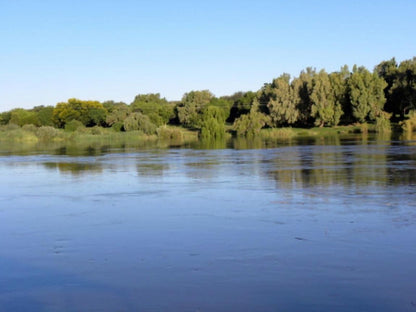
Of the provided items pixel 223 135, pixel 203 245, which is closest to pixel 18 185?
pixel 203 245

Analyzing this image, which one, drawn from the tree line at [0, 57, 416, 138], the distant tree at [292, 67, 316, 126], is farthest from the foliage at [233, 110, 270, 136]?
the distant tree at [292, 67, 316, 126]

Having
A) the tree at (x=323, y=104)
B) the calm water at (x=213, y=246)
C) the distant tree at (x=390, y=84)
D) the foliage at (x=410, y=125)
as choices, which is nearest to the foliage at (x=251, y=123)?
the tree at (x=323, y=104)

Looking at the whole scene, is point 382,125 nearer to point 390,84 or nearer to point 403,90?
point 403,90

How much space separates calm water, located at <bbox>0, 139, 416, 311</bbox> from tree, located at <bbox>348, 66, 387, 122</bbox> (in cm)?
5476

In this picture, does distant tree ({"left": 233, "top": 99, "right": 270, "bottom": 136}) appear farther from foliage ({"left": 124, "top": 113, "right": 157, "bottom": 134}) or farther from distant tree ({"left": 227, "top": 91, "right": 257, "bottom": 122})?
distant tree ({"left": 227, "top": 91, "right": 257, "bottom": 122})

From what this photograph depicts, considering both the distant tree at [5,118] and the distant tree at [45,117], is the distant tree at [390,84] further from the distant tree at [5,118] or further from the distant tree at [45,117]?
the distant tree at [5,118]

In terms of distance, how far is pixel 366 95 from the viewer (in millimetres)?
72688

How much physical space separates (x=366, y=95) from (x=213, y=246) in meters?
66.5

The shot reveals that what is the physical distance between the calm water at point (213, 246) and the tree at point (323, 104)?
54338 mm

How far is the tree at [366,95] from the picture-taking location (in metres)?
72.9

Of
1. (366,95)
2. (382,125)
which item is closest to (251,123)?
(366,95)

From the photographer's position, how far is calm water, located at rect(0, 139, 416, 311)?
755 centimetres

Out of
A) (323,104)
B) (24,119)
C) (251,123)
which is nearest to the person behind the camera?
(323,104)

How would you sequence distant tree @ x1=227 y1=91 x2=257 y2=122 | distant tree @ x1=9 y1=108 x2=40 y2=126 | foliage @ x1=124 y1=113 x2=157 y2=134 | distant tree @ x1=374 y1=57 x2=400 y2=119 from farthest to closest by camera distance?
distant tree @ x1=9 y1=108 x2=40 y2=126 < distant tree @ x1=227 y1=91 x2=257 y2=122 < foliage @ x1=124 y1=113 x2=157 y2=134 < distant tree @ x1=374 y1=57 x2=400 y2=119
